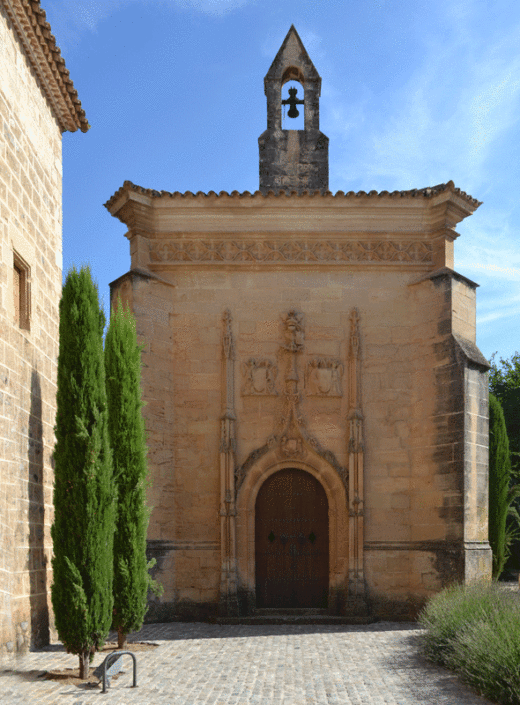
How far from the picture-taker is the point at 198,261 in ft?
43.2

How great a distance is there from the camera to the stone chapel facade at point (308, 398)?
12164mm

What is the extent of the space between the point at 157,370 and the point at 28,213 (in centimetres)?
416

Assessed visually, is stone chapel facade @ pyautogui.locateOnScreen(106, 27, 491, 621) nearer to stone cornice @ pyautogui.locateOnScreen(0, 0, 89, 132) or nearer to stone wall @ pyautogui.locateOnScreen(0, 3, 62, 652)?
stone cornice @ pyautogui.locateOnScreen(0, 0, 89, 132)

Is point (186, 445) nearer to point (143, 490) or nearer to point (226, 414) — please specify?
point (226, 414)

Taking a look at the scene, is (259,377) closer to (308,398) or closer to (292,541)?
(308,398)

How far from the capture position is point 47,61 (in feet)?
31.3

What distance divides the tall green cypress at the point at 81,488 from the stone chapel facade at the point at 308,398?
3.83 m

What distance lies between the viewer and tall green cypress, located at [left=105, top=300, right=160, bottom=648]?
933 cm

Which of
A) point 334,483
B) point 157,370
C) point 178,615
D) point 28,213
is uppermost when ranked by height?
point 28,213

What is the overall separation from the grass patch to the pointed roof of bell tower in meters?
11.0

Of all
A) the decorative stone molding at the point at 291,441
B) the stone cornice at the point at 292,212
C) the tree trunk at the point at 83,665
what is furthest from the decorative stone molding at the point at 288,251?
the tree trunk at the point at 83,665

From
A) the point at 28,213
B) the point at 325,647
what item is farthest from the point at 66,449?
the point at 325,647

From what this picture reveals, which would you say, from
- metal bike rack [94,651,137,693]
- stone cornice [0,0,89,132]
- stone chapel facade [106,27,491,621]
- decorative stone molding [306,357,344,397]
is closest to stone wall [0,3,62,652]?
stone cornice [0,0,89,132]

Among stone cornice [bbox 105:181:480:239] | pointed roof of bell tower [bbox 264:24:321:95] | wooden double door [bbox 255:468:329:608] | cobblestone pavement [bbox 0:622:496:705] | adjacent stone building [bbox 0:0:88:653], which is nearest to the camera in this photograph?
cobblestone pavement [bbox 0:622:496:705]
